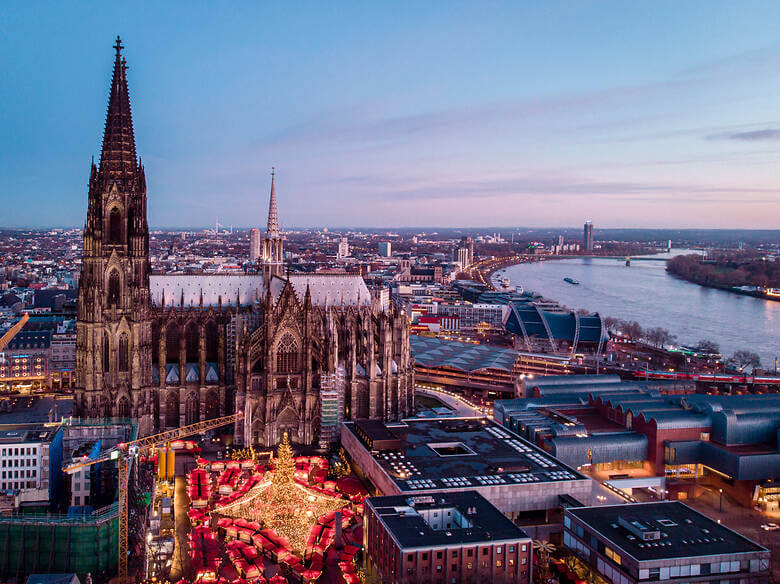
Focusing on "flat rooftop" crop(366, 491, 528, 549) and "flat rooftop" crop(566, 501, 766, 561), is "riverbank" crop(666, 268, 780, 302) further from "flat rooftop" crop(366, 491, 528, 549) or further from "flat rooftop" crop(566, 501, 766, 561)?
"flat rooftop" crop(366, 491, 528, 549)

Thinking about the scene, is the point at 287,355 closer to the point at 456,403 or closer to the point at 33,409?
the point at 456,403

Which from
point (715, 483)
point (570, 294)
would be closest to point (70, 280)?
point (570, 294)

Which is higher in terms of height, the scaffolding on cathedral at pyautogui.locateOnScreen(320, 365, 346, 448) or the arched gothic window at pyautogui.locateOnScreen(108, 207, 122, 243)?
the arched gothic window at pyautogui.locateOnScreen(108, 207, 122, 243)

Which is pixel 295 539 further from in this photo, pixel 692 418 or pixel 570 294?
pixel 570 294

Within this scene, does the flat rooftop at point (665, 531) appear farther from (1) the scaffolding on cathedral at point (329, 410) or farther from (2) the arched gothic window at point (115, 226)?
(2) the arched gothic window at point (115, 226)

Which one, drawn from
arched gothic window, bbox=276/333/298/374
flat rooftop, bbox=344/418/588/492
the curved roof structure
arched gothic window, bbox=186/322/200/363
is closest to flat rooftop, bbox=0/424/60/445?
arched gothic window, bbox=186/322/200/363

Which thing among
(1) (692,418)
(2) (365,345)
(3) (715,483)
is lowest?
(3) (715,483)
